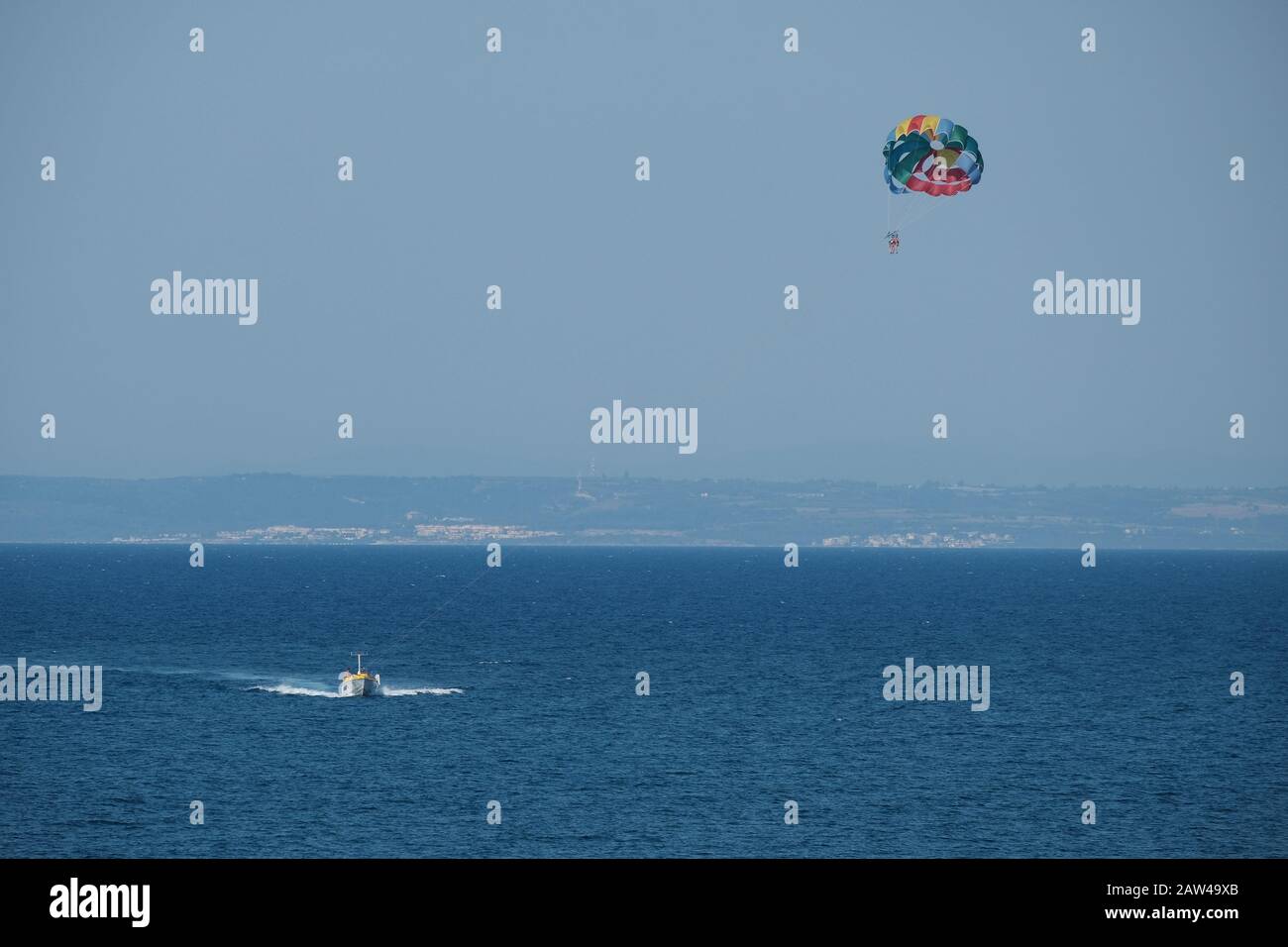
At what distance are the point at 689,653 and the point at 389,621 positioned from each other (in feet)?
190

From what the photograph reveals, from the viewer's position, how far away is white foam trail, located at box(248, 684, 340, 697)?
11525 centimetres

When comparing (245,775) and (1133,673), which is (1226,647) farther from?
(245,775)

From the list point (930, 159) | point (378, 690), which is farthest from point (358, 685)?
point (930, 159)

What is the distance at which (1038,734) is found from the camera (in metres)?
100

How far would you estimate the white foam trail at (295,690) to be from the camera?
11525 cm

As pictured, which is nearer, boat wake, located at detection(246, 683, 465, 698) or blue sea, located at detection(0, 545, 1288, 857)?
blue sea, located at detection(0, 545, 1288, 857)

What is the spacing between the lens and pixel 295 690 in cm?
11781

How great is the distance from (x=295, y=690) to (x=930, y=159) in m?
69.4

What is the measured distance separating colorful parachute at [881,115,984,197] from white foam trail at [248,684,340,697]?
63.4 metres
